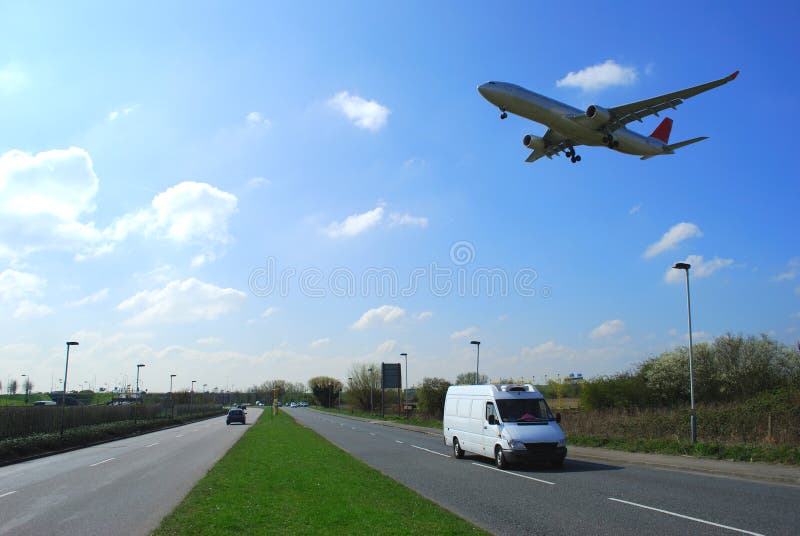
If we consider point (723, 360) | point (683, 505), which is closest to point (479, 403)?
point (683, 505)

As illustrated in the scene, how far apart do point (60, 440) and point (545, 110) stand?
94.5 ft

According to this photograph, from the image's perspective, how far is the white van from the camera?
1709cm

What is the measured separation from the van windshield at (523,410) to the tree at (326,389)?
400ft

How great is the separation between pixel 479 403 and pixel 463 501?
24.9 feet

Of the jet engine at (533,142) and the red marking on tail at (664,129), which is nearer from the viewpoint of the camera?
the jet engine at (533,142)

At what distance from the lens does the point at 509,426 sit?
57.4 ft

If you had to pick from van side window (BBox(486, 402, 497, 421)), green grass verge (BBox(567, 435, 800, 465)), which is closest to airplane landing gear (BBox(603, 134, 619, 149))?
green grass verge (BBox(567, 435, 800, 465))

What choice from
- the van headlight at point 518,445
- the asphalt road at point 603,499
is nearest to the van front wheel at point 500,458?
the asphalt road at point 603,499

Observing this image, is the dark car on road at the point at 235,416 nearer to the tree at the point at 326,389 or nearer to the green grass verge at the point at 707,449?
the green grass verge at the point at 707,449

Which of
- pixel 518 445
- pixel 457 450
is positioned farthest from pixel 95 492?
pixel 457 450

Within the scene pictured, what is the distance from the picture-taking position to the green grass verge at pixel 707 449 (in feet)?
56.0

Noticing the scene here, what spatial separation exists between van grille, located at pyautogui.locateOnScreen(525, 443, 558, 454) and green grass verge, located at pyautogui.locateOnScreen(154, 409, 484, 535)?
449 cm

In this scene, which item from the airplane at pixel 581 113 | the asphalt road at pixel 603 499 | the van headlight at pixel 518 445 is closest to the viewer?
the asphalt road at pixel 603 499

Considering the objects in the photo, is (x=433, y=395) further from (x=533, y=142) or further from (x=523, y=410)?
(x=523, y=410)
